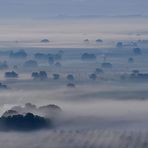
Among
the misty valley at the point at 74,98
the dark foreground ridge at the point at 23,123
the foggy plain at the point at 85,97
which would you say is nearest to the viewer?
the foggy plain at the point at 85,97

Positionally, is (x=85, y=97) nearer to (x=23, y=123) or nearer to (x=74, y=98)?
(x=74, y=98)

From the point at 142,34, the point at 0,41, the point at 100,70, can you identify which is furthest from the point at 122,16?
the point at 100,70

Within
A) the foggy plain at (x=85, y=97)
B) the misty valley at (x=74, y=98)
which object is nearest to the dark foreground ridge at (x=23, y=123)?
the misty valley at (x=74, y=98)

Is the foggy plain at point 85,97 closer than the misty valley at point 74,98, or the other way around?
the foggy plain at point 85,97

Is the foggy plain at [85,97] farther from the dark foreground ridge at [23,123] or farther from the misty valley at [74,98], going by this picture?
the dark foreground ridge at [23,123]

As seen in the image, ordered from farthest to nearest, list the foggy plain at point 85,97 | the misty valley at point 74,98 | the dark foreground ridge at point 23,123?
the dark foreground ridge at point 23,123 → the misty valley at point 74,98 → the foggy plain at point 85,97

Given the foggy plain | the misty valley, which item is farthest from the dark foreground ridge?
the foggy plain

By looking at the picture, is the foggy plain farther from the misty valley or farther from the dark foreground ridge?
the dark foreground ridge

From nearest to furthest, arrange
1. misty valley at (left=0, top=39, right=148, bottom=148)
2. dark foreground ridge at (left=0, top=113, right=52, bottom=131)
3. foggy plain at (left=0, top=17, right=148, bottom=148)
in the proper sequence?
foggy plain at (left=0, top=17, right=148, bottom=148) < misty valley at (left=0, top=39, right=148, bottom=148) < dark foreground ridge at (left=0, top=113, right=52, bottom=131)
